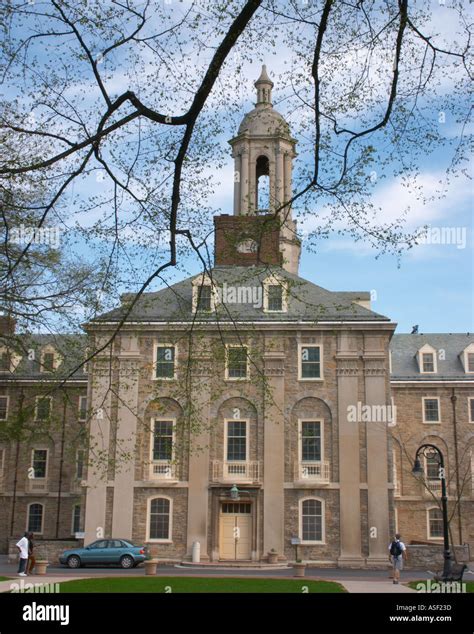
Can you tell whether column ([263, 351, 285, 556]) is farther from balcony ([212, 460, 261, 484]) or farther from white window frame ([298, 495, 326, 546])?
white window frame ([298, 495, 326, 546])

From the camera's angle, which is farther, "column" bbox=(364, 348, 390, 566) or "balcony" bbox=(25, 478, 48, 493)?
"balcony" bbox=(25, 478, 48, 493)

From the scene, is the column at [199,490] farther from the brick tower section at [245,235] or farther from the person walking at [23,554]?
the brick tower section at [245,235]

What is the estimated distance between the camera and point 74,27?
10711mm

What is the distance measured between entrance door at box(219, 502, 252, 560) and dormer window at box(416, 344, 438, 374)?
18.3 meters

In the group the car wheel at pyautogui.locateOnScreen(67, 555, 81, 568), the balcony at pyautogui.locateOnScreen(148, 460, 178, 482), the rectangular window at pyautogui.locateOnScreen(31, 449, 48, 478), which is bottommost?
the car wheel at pyautogui.locateOnScreen(67, 555, 81, 568)

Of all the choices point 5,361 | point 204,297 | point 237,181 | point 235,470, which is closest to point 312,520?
point 235,470

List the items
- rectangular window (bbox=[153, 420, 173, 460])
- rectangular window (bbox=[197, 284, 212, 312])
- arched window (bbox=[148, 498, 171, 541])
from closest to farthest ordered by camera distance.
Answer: rectangular window (bbox=[197, 284, 212, 312]) < arched window (bbox=[148, 498, 171, 541]) < rectangular window (bbox=[153, 420, 173, 460])

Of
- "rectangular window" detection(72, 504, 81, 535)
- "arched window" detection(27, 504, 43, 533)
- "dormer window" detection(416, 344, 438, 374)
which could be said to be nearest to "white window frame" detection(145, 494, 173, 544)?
"rectangular window" detection(72, 504, 81, 535)

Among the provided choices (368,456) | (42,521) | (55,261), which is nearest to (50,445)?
(42,521)

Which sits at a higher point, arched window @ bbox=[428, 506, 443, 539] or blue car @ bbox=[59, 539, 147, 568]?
arched window @ bbox=[428, 506, 443, 539]

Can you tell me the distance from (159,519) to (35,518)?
14.4 metres

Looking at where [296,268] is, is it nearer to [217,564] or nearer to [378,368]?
[378,368]

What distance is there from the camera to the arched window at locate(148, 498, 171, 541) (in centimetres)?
3581
